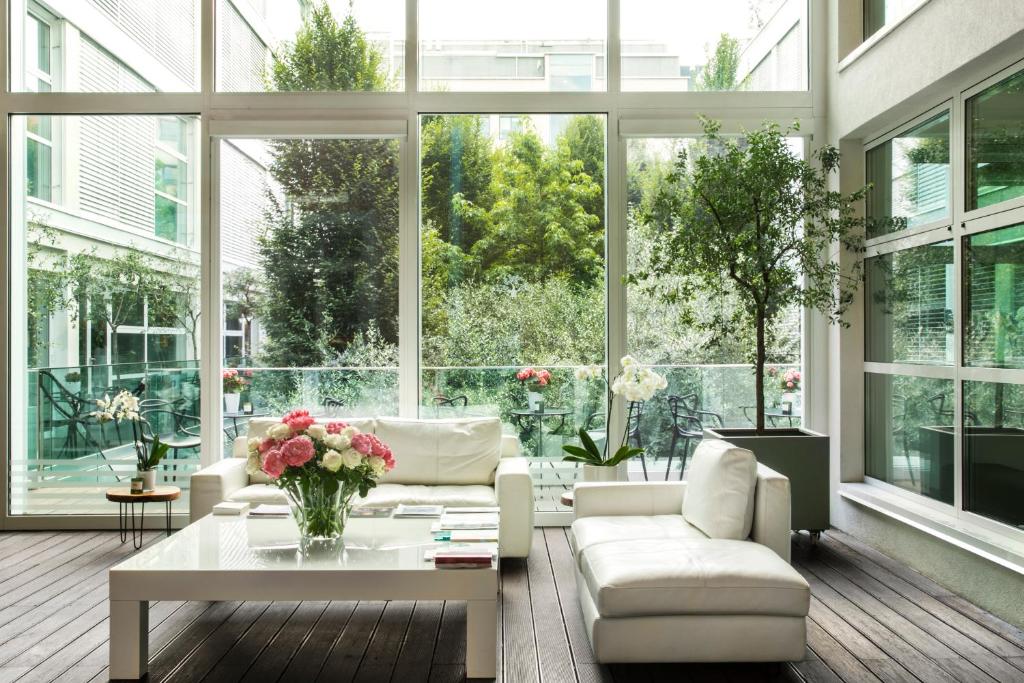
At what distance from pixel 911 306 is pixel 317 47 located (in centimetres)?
420

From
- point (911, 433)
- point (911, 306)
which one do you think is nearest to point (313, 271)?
point (911, 306)

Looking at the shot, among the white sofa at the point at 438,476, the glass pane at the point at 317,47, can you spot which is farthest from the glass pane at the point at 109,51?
the white sofa at the point at 438,476

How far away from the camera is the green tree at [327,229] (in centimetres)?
539

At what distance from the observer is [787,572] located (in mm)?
2832

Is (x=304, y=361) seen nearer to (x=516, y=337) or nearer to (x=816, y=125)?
(x=516, y=337)

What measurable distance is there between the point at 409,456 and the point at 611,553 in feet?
6.60

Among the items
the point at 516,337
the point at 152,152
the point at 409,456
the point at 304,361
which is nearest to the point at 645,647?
the point at 409,456

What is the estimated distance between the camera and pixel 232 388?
213 inches

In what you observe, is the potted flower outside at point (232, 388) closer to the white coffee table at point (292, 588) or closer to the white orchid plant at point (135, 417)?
the white orchid plant at point (135, 417)

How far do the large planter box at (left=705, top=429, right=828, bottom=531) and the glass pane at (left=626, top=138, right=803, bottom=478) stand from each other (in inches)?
32.1

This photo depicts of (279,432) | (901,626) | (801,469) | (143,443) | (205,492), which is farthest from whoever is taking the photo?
(143,443)

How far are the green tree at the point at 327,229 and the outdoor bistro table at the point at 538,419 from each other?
1.04 meters

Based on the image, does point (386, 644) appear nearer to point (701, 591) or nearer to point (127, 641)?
point (127, 641)

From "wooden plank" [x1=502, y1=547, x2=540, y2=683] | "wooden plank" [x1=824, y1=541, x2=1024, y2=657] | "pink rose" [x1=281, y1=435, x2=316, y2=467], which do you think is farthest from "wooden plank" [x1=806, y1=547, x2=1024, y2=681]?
"pink rose" [x1=281, y1=435, x2=316, y2=467]
